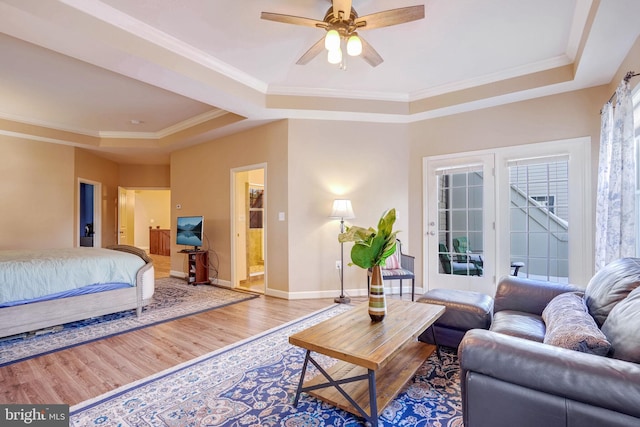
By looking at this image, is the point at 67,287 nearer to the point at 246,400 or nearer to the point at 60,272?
the point at 60,272

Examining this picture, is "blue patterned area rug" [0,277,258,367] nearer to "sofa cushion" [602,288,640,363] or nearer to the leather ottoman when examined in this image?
the leather ottoman

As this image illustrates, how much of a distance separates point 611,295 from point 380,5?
2.71 m

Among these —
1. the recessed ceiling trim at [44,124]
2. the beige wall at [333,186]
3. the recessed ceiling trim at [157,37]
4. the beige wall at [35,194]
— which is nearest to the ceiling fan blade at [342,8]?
the recessed ceiling trim at [157,37]

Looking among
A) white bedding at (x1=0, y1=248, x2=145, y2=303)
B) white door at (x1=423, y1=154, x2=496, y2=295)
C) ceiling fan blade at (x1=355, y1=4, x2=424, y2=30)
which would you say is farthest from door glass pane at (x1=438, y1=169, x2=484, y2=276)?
white bedding at (x1=0, y1=248, x2=145, y2=303)

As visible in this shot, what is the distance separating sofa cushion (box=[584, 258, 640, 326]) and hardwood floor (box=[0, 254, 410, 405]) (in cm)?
276

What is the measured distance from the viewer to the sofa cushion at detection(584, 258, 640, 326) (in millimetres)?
1646

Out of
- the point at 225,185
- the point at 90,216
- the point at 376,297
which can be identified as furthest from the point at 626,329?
the point at 90,216

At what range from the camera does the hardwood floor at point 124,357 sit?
6.88ft

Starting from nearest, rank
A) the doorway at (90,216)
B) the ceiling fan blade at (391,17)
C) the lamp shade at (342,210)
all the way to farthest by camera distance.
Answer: the ceiling fan blade at (391,17) → the lamp shade at (342,210) → the doorway at (90,216)

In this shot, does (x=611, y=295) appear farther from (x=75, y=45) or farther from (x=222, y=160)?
(x=222, y=160)

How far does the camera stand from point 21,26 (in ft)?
7.55

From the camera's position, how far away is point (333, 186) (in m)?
4.61

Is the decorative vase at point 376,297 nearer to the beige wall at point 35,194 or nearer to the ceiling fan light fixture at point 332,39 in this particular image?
the ceiling fan light fixture at point 332,39

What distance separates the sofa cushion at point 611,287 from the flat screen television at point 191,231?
514 cm
